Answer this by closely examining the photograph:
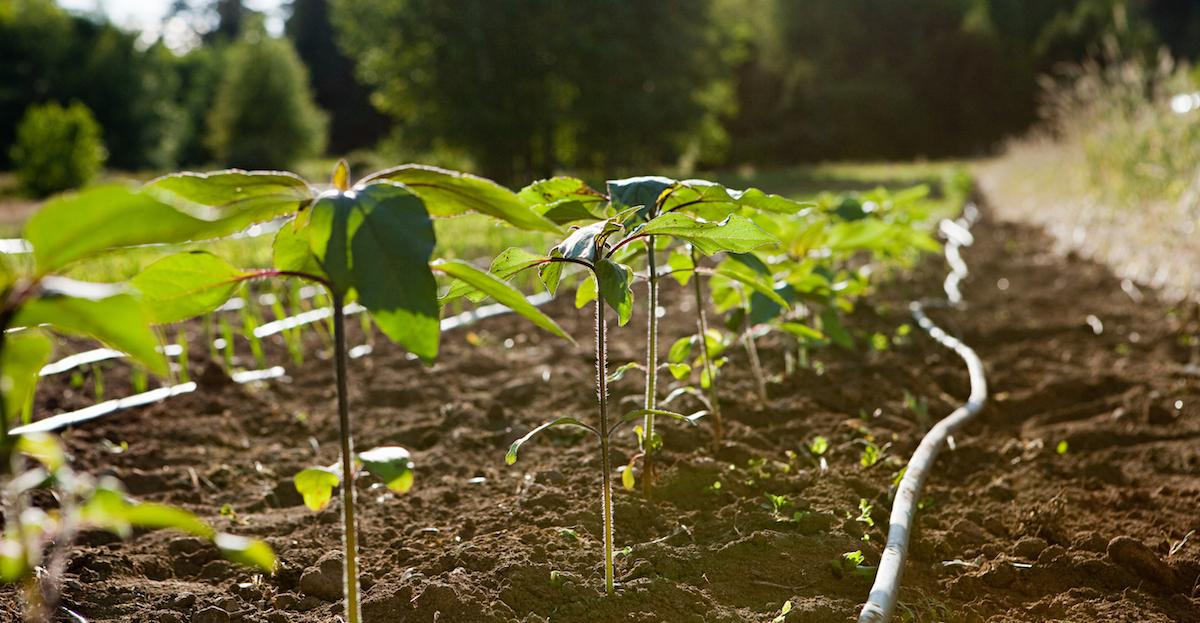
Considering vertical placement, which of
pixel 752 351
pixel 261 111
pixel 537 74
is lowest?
pixel 752 351

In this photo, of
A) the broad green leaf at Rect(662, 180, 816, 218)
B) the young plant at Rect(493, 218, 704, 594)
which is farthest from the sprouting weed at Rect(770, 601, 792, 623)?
the broad green leaf at Rect(662, 180, 816, 218)

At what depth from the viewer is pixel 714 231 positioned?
141 cm

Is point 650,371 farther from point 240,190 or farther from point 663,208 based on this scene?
point 240,190

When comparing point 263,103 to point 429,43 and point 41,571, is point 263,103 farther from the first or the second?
point 41,571

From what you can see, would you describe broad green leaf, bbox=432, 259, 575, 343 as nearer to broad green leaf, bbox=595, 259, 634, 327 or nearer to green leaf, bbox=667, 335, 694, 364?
broad green leaf, bbox=595, 259, 634, 327

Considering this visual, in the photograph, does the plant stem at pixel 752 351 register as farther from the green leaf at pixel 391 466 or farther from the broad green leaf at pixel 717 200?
the green leaf at pixel 391 466

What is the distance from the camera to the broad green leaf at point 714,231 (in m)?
1.37

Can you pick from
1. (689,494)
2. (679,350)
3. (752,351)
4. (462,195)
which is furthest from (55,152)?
(462,195)

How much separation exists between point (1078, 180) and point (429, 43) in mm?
10526

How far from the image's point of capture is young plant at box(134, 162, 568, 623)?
3.18 feet

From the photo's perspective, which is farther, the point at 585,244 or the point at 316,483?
the point at 585,244

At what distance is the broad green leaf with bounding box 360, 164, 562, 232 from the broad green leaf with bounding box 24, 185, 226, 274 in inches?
11.4

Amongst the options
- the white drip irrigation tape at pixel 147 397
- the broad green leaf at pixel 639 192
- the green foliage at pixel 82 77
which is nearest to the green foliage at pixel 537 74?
the green foliage at pixel 82 77

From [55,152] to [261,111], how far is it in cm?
737
